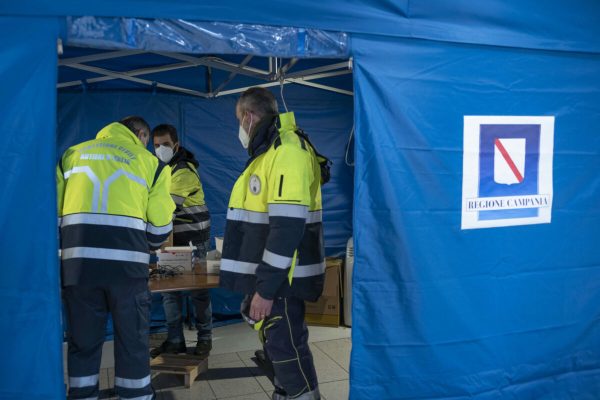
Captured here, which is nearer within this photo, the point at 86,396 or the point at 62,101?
the point at 86,396

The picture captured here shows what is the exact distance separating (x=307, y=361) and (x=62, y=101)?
314 cm

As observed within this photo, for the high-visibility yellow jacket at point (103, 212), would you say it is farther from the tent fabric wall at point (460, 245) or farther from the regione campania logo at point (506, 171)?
the regione campania logo at point (506, 171)

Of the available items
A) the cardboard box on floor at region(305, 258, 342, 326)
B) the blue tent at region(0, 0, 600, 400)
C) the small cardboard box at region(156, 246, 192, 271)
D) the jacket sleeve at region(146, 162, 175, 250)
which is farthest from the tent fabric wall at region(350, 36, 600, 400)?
the cardboard box on floor at region(305, 258, 342, 326)

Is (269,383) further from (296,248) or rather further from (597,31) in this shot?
(597,31)

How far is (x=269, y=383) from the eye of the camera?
11.8 feet

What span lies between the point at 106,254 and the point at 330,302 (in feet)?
9.66

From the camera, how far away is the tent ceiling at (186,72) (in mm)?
3881

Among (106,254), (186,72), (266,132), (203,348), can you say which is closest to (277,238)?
(266,132)

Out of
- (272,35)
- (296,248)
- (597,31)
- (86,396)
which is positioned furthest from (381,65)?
(86,396)

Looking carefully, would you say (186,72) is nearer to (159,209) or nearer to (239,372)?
→ (159,209)

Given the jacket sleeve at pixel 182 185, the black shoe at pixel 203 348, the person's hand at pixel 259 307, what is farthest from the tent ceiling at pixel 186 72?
the black shoe at pixel 203 348

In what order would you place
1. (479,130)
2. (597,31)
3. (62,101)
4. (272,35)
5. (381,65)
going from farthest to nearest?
(62,101) < (597,31) < (479,130) < (381,65) < (272,35)

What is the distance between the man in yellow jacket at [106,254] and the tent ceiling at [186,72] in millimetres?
1349

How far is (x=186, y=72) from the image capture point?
463cm
